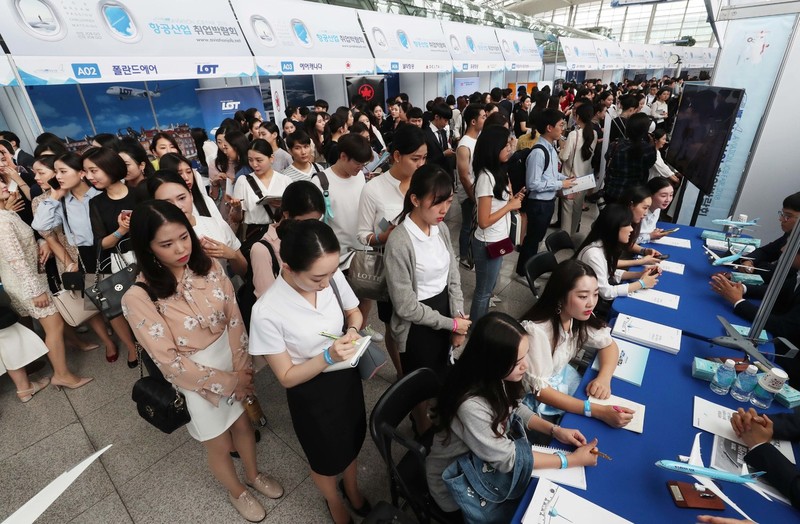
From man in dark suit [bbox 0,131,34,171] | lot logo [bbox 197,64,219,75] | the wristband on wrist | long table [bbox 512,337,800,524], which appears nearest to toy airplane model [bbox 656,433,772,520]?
long table [bbox 512,337,800,524]

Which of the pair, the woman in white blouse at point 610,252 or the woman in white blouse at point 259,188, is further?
the woman in white blouse at point 259,188

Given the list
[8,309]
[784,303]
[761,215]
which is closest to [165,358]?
[8,309]

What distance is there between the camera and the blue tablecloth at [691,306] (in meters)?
2.17

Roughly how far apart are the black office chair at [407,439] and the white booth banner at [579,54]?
15.6m

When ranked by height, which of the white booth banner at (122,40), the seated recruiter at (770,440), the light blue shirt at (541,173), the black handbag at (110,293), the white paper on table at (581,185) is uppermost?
the white booth banner at (122,40)

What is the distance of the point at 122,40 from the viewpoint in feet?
13.7

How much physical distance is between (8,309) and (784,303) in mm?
5208

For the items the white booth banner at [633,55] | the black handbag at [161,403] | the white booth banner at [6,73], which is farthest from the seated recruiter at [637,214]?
→ the white booth banner at [633,55]

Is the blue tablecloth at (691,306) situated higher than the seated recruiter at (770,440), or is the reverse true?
the seated recruiter at (770,440)

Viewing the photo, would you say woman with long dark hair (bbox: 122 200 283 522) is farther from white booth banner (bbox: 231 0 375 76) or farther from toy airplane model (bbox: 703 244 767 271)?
white booth banner (bbox: 231 0 375 76)

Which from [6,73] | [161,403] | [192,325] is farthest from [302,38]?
[161,403]

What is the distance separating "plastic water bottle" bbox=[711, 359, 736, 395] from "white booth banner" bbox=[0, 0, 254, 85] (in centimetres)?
544

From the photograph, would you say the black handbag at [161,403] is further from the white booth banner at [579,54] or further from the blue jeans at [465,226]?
the white booth banner at [579,54]

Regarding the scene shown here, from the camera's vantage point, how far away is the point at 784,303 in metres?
2.54
